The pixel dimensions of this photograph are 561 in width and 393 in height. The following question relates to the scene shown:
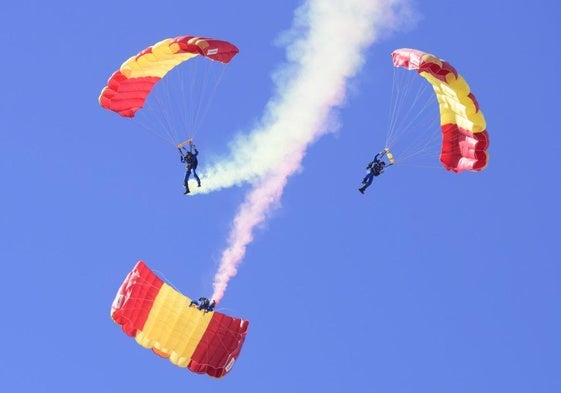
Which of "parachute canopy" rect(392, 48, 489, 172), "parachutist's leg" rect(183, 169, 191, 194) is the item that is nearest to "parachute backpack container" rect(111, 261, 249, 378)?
"parachutist's leg" rect(183, 169, 191, 194)

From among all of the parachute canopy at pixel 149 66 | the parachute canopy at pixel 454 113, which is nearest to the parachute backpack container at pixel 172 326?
the parachute canopy at pixel 149 66

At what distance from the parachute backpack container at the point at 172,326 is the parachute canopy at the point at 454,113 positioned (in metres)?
6.05

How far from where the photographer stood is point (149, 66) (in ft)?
110

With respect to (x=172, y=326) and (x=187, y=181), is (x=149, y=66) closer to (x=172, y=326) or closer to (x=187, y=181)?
(x=187, y=181)

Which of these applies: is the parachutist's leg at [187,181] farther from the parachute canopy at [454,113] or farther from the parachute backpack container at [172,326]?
the parachute canopy at [454,113]

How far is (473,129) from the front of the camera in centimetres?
3328

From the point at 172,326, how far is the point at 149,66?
5.53 m

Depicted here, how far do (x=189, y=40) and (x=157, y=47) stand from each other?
794mm

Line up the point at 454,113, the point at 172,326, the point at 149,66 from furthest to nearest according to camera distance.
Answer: the point at 454,113 < the point at 172,326 < the point at 149,66

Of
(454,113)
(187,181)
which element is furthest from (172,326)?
(454,113)

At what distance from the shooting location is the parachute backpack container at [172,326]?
33.9 metres

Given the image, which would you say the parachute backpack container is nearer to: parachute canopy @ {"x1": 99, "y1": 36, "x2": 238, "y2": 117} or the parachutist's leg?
the parachutist's leg

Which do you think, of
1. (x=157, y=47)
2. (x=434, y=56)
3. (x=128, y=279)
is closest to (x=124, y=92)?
(x=157, y=47)

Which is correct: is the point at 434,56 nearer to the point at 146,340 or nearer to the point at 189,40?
the point at 189,40
